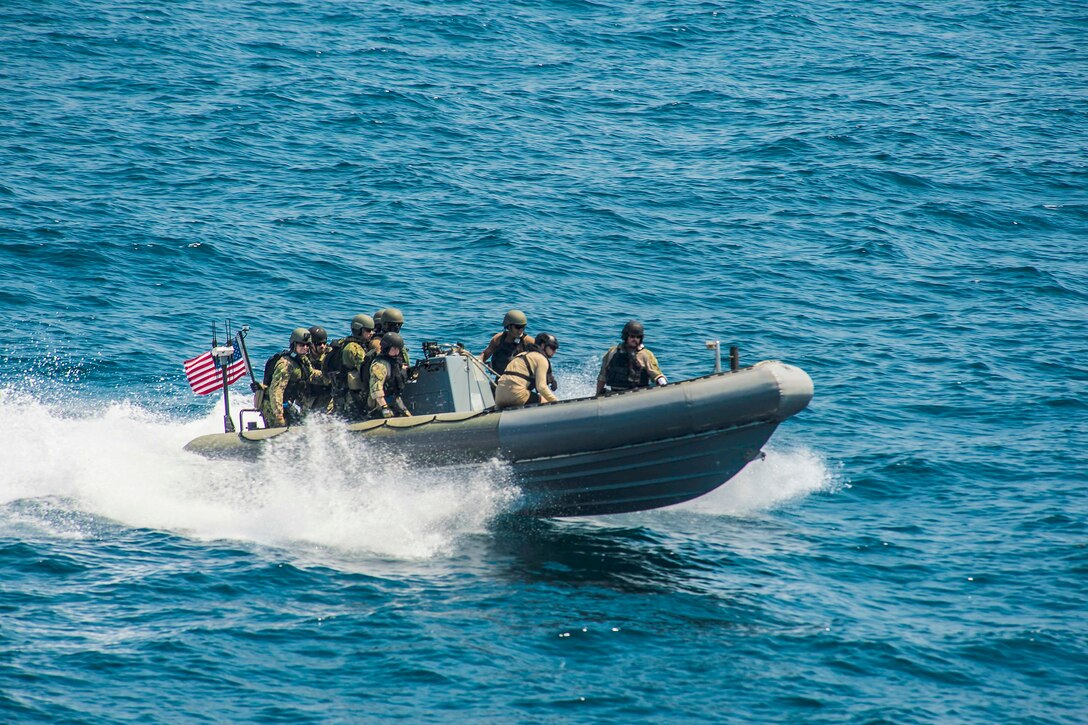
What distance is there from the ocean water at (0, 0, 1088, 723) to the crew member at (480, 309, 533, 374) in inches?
69.8

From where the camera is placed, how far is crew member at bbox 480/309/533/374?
1550 centimetres

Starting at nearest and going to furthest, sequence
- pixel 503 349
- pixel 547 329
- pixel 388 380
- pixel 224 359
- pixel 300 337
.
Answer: pixel 388 380
pixel 300 337
pixel 503 349
pixel 224 359
pixel 547 329

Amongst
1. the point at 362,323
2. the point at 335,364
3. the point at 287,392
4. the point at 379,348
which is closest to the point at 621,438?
the point at 379,348

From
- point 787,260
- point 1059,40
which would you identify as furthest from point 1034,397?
point 1059,40

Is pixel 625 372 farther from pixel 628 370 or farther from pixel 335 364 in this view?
pixel 335 364

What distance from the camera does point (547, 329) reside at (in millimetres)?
21938

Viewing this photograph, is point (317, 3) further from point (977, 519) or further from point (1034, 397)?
point (977, 519)

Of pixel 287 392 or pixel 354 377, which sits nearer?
pixel 354 377

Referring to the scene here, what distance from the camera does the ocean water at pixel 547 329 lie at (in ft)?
38.9

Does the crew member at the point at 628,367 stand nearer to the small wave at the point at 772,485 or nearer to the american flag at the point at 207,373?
the small wave at the point at 772,485

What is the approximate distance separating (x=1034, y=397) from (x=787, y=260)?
712 cm

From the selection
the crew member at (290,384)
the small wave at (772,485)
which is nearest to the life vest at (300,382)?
the crew member at (290,384)

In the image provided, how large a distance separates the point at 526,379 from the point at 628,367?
1211 millimetres

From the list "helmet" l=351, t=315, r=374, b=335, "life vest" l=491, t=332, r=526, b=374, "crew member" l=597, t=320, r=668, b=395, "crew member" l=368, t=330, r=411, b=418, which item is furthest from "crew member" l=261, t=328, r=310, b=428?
"crew member" l=597, t=320, r=668, b=395
